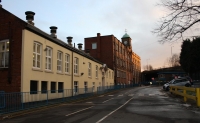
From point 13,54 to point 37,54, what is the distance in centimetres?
238

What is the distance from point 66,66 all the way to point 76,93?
3.59 m

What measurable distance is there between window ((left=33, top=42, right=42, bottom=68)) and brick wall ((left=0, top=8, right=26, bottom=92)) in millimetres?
1882

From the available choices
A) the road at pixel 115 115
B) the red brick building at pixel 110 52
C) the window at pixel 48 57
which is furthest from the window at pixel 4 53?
the red brick building at pixel 110 52

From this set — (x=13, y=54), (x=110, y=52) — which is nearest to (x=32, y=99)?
(x=13, y=54)

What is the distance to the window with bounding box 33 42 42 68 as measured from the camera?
61.2 ft

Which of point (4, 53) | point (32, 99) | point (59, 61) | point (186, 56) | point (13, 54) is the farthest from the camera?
point (186, 56)

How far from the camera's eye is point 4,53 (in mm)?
17922

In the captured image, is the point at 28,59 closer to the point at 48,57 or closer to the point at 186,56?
the point at 48,57

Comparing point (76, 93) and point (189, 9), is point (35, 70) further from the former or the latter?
point (189, 9)

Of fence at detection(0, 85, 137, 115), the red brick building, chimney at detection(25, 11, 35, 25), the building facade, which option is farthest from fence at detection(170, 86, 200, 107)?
the red brick building

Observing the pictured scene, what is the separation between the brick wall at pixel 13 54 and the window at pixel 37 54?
1882 millimetres

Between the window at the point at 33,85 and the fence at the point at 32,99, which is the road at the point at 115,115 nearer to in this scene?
the fence at the point at 32,99

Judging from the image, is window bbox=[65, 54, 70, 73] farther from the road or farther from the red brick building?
the red brick building

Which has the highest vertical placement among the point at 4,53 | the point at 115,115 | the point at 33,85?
the point at 4,53
